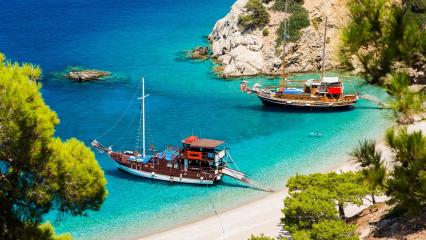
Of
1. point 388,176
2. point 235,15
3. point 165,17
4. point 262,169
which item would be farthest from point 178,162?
point 165,17

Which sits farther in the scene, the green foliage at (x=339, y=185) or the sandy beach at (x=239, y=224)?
the sandy beach at (x=239, y=224)

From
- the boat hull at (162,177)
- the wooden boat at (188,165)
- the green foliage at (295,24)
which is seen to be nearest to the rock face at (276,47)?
the green foliage at (295,24)

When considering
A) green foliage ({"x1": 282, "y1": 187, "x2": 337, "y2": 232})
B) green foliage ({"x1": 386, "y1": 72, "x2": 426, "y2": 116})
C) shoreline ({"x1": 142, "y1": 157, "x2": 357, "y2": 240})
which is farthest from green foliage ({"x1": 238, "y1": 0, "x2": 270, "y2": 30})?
green foliage ({"x1": 386, "y1": 72, "x2": 426, "y2": 116})

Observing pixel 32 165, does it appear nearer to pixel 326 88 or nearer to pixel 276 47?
pixel 326 88

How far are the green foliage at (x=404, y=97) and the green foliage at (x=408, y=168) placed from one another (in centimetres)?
73

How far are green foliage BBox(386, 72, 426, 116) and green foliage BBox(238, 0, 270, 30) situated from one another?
57675 mm

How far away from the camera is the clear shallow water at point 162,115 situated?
1608 inches

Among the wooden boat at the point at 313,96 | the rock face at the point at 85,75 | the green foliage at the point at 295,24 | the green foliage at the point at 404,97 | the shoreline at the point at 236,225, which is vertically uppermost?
the green foliage at the point at 295,24

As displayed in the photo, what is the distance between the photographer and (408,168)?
1596 centimetres

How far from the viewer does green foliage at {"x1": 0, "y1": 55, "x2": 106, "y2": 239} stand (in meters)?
14.9

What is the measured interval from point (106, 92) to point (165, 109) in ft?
30.0

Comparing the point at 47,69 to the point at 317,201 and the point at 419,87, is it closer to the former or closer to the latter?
the point at 317,201

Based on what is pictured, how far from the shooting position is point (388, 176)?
17.0 meters

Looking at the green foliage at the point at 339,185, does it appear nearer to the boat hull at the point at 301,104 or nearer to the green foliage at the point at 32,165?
the green foliage at the point at 32,165
